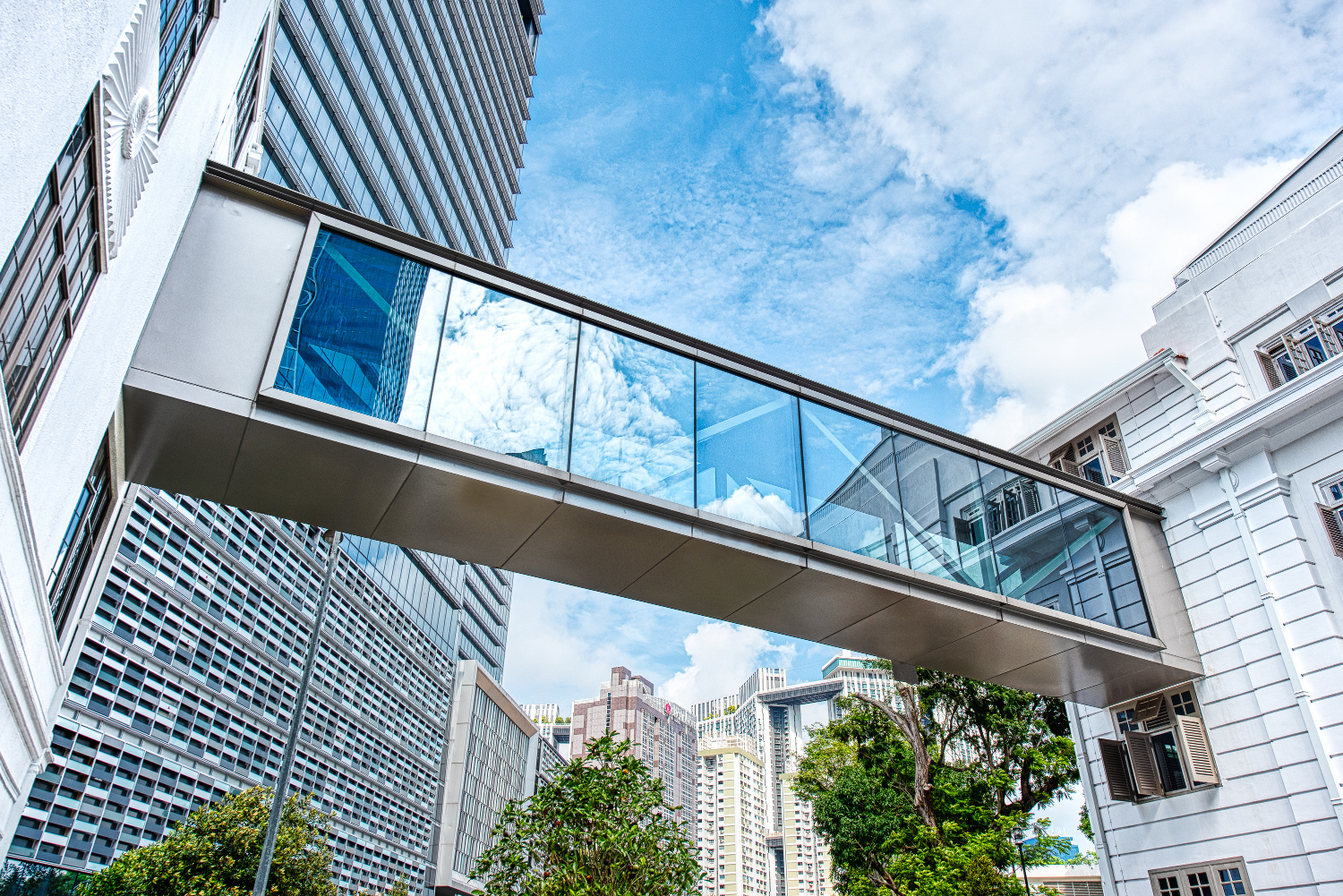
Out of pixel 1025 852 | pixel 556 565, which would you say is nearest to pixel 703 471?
pixel 556 565

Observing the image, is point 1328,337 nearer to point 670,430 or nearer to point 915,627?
point 915,627

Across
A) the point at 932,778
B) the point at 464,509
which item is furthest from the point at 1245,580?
the point at 464,509

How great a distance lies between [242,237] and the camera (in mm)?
7434

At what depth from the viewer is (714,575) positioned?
915 cm

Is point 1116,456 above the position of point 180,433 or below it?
above

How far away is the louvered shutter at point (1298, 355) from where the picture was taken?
483 inches

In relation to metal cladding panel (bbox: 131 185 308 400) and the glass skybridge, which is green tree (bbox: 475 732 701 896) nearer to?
the glass skybridge

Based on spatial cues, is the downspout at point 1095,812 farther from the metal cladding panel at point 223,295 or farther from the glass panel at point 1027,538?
the metal cladding panel at point 223,295

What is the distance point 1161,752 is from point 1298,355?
232 inches

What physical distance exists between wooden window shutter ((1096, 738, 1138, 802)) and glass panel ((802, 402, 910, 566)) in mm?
5480

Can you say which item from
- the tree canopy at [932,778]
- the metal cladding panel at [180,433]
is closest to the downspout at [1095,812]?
the tree canopy at [932,778]

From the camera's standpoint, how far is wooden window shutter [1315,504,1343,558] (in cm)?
1126

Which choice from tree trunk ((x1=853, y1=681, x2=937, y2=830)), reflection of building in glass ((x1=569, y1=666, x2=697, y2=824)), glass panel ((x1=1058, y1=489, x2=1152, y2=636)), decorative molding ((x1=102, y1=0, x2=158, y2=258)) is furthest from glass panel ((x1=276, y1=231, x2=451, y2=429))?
reflection of building in glass ((x1=569, y1=666, x2=697, y2=824))

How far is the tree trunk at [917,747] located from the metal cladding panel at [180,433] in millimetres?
15353
